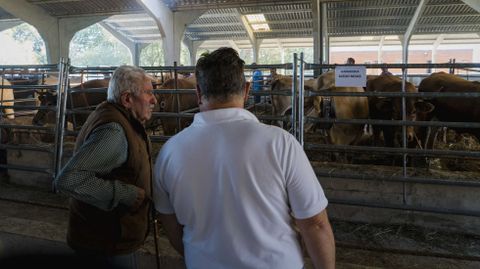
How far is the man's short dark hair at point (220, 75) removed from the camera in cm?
148

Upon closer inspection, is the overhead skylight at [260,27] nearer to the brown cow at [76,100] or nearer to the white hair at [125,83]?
the brown cow at [76,100]

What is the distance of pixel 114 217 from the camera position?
2129mm

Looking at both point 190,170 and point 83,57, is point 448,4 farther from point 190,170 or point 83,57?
point 83,57

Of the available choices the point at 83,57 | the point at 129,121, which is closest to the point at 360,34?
the point at 129,121

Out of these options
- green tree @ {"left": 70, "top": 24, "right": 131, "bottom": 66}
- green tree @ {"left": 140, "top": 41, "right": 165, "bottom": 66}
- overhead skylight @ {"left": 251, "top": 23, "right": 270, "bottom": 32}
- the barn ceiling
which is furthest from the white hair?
green tree @ {"left": 70, "top": 24, "right": 131, "bottom": 66}

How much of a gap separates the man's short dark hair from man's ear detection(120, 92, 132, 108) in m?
0.83

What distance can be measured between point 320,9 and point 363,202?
13.6 meters

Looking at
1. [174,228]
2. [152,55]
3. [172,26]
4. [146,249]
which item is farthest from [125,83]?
[152,55]

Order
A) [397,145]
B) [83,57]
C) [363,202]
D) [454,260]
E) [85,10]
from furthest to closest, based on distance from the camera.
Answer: [83,57] → [85,10] → [397,145] → [363,202] → [454,260]

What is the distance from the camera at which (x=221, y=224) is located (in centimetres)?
154

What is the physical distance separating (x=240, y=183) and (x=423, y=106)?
4672 mm

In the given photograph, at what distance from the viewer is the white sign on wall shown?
389 centimetres

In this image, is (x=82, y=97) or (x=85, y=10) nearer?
(x=82, y=97)

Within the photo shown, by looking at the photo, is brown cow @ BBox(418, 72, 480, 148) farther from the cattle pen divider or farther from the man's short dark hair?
the man's short dark hair
